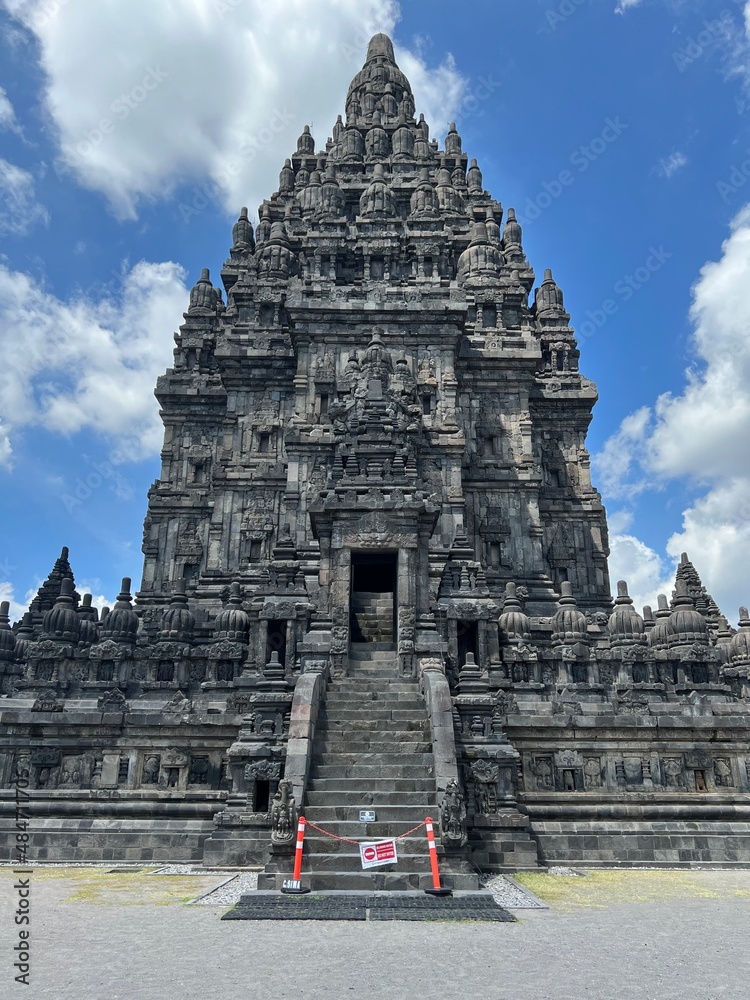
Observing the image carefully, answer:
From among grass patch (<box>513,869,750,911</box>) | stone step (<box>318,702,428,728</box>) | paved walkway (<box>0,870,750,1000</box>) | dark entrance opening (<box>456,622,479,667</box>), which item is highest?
dark entrance opening (<box>456,622,479,667</box>)

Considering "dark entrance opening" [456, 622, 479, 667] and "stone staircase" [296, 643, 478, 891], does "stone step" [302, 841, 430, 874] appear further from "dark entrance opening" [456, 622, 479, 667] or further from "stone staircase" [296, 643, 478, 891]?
"dark entrance opening" [456, 622, 479, 667]

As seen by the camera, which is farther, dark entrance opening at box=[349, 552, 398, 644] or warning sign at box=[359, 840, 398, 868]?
dark entrance opening at box=[349, 552, 398, 644]

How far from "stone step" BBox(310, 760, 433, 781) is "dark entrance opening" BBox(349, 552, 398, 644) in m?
6.79

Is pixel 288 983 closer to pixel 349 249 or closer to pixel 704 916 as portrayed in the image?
pixel 704 916

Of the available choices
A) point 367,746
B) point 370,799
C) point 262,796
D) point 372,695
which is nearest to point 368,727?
point 367,746

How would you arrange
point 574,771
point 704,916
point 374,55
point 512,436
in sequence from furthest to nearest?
point 374,55, point 512,436, point 574,771, point 704,916

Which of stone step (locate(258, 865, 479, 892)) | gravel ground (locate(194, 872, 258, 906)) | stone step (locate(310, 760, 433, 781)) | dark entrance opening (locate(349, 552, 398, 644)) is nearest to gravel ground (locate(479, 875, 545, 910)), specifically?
stone step (locate(258, 865, 479, 892))

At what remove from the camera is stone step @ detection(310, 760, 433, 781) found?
1620 cm

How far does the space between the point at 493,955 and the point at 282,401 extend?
35.1 m

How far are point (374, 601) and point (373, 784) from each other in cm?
952

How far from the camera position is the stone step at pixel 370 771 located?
16203 millimetres

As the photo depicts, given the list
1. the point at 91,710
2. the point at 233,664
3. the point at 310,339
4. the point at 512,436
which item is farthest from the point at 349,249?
the point at 91,710

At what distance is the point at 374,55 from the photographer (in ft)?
214

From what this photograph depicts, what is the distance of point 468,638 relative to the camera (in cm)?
2528
